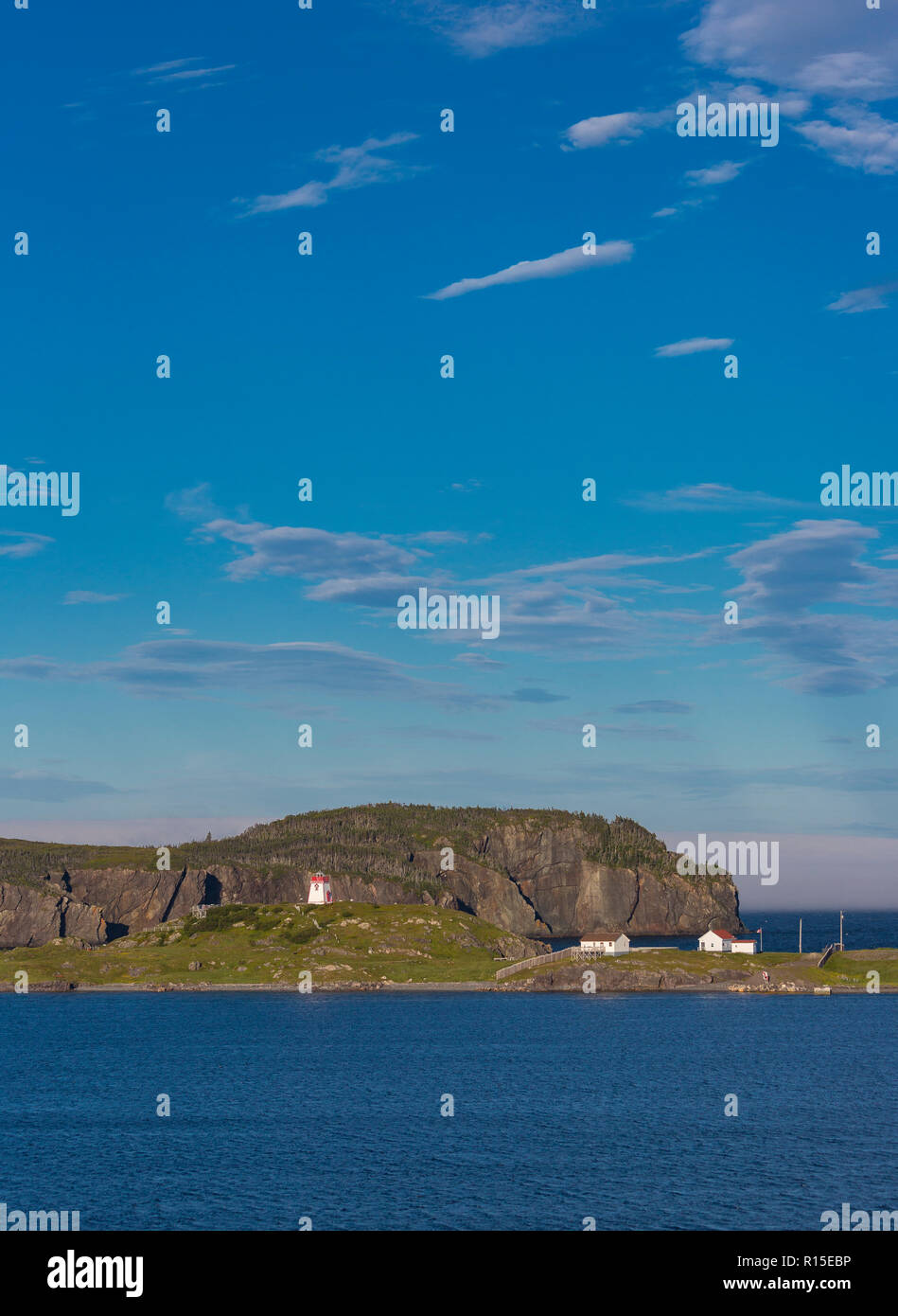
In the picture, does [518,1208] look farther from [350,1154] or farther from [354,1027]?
[354,1027]

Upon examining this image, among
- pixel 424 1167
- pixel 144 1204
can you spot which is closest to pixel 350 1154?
pixel 424 1167

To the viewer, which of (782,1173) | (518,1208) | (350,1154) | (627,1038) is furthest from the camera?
(627,1038)

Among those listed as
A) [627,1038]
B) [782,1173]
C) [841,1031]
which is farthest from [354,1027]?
[782,1173]

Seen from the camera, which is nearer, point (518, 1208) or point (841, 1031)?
point (518, 1208)
